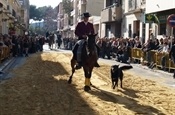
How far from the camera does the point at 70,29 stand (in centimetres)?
8481

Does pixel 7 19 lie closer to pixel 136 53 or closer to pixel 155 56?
pixel 136 53

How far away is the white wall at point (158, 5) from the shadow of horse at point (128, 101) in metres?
14.0

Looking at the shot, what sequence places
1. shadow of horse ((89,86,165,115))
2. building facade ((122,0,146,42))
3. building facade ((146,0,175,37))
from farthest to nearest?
building facade ((122,0,146,42)) → building facade ((146,0,175,37)) → shadow of horse ((89,86,165,115))

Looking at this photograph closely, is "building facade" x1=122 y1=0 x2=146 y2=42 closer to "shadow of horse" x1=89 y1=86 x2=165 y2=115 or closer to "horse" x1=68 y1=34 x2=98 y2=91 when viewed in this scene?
"horse" x1=68 y1=34 x2=98 y2=91

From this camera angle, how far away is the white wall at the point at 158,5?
25000mm

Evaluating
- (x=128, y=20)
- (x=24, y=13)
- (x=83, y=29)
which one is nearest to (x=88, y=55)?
(x=83, y=29)

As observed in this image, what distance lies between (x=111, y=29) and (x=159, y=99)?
112ft

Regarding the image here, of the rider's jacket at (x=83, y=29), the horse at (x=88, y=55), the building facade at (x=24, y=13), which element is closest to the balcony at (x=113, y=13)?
the rider's jacket at (x=83, y=29)

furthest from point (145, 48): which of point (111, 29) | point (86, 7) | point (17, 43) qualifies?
point (86, 7)

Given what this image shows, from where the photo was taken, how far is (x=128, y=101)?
10383 mm

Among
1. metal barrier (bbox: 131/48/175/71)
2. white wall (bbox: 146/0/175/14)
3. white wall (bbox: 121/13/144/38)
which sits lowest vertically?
metal barrier (bbox: 131/48/175/71)

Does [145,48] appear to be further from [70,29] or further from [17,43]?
[70,29]

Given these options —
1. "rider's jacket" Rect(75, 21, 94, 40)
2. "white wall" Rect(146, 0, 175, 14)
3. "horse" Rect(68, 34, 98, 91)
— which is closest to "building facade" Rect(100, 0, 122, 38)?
"white wall" Rect(146, 0, 175, 14)

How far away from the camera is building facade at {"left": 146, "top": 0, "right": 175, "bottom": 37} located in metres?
25.8
